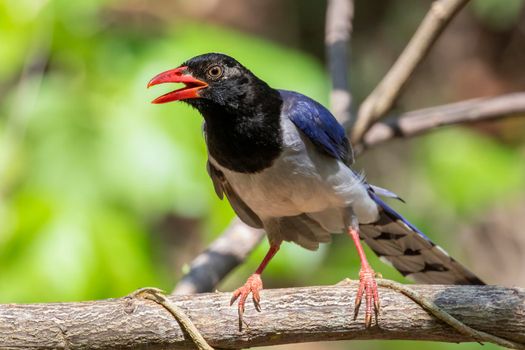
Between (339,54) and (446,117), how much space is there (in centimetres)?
67

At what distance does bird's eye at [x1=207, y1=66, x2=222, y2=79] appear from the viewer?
3992 millimetres

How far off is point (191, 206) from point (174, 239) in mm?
5033

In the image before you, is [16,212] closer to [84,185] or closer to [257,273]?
[84,185]

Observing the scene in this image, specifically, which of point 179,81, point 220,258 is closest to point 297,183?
point 220,258

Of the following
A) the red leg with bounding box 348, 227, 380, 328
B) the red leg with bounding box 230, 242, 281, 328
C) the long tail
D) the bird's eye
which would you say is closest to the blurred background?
the bird's eye

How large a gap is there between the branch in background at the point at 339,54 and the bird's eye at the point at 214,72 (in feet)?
3.13

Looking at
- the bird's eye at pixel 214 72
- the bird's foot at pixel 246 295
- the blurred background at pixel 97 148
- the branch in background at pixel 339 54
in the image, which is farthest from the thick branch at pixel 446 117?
the bird's foot at pixel 246 295

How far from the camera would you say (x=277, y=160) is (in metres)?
3.94

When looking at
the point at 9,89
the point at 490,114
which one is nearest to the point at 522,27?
the point at 490,114

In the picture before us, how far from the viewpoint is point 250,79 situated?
4078 millimetres

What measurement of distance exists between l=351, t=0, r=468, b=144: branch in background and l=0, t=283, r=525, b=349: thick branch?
147 cm

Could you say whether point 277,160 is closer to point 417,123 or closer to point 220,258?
point 220,258

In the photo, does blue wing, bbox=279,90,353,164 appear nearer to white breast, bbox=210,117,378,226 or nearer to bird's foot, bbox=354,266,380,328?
white breast, bbox=210,117,378,226

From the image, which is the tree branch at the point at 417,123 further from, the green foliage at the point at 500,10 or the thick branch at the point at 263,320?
the green foliage at the point at 500,10
